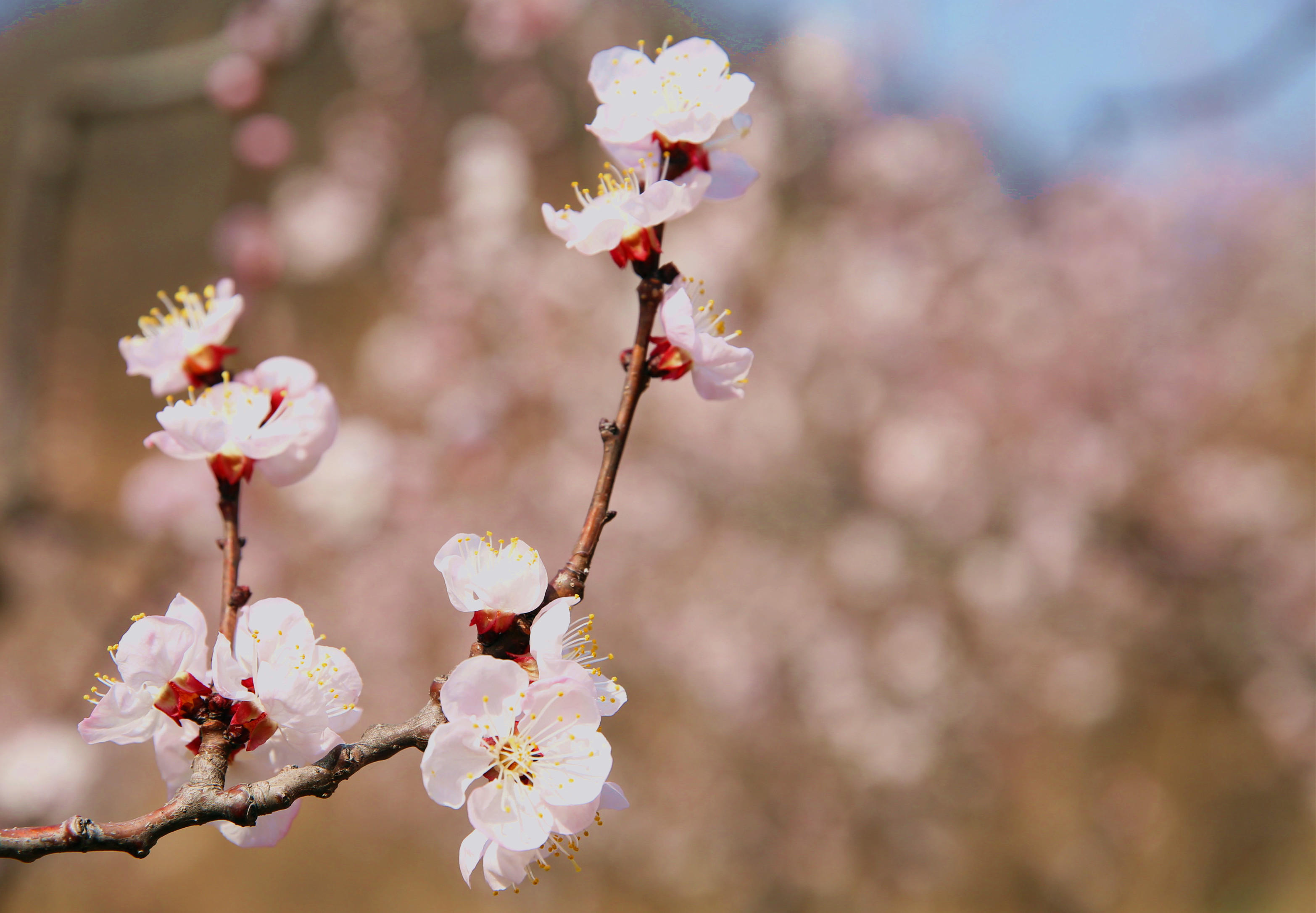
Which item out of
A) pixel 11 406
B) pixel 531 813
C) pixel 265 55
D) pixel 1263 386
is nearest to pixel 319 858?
pixel 11 406

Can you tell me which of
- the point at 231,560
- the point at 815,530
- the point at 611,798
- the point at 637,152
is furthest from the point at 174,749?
the point at 815,530

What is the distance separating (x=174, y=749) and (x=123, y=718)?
6cm

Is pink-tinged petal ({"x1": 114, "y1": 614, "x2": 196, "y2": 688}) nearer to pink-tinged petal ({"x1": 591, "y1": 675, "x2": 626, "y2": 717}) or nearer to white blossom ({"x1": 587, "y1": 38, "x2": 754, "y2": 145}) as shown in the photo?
pink-tinged petal ({"x1": 591, "y1": 675, "x2": 626, "y2": 717})

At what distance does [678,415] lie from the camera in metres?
4.58

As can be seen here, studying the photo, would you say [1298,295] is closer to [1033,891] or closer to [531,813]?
[1033,891]

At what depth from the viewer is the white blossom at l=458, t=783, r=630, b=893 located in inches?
23.7

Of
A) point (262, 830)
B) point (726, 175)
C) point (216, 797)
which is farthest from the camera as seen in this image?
point (726, 175)

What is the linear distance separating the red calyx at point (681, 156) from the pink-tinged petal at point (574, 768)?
0.49m

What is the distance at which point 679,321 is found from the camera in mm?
670

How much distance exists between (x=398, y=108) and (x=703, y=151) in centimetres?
480

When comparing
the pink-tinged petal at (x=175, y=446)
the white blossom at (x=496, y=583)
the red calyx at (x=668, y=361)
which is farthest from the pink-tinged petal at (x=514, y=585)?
the pink-tinged petal at (x=175, y=446)

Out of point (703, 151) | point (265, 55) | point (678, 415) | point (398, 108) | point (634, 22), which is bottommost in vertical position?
point (703, 151)

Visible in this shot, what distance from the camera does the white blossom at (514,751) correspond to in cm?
56

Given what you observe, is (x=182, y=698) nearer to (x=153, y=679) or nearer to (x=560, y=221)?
(x=153, y=679)
